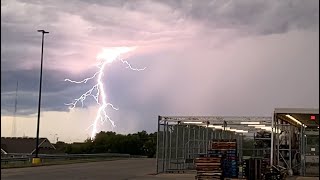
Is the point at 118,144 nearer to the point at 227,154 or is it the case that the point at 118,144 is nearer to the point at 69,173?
the point at 69,173

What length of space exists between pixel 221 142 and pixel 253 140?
493 inches

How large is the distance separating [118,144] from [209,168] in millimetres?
56833

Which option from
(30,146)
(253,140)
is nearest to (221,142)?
(253,140)

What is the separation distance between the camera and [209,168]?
76.9 feet

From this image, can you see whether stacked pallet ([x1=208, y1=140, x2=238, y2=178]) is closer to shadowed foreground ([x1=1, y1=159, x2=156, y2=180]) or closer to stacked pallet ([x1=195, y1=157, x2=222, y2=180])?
stacked pallet ([x1=195, y1=157, x2=222, y2=180])

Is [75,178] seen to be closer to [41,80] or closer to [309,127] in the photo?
[41,80]

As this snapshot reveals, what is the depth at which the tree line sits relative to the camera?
7756 centimetres

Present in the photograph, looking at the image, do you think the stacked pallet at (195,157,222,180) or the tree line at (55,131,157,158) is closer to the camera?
the stacked pallet at (195,157,222,180)

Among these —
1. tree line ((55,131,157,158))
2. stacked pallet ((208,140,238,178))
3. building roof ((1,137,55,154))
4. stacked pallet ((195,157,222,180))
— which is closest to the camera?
stacked pallet ((195,157,222,180))

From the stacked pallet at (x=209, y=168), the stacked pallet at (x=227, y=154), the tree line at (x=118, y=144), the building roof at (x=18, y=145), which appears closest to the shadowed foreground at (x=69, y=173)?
the stacked pallet at (x=209, y=168)

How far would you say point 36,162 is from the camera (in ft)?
136

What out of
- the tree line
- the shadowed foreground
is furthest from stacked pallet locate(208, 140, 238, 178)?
the tree line

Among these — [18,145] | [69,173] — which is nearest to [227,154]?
[69,173]

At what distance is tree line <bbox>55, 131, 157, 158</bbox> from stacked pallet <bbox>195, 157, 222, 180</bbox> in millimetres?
53325
